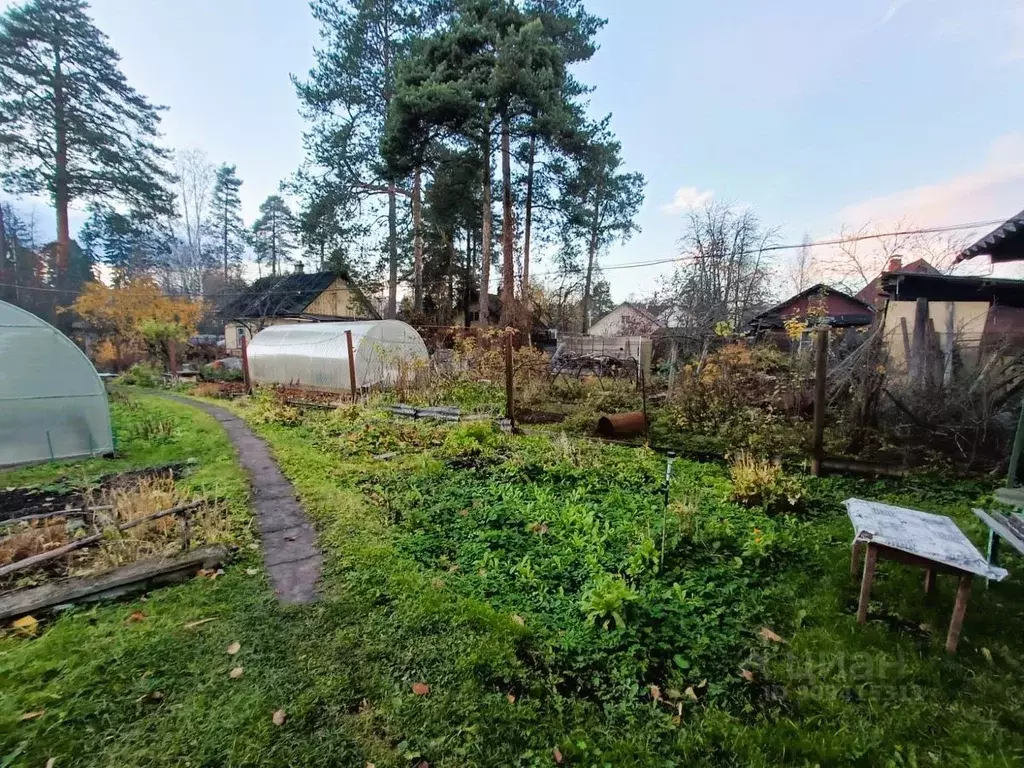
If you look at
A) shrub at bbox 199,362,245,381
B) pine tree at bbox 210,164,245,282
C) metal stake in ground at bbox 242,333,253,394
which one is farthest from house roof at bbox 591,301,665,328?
pine tree at bbox 210,164,245,282

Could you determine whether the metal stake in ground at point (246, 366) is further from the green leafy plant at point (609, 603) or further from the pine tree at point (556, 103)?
the green leafy plant at point (609, 603)

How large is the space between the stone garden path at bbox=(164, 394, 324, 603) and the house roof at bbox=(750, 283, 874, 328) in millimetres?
13497

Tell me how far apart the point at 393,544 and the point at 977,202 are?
14.1 metres

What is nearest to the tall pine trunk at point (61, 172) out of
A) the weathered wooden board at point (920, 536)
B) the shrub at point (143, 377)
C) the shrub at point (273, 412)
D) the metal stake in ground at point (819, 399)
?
the shrub at point (143, 377)

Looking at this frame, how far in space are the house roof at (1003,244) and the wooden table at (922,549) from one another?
3.11 m

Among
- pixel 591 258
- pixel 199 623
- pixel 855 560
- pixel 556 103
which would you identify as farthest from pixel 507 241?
pixel 199 623

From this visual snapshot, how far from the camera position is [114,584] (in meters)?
2.92

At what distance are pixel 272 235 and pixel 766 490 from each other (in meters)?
36.9

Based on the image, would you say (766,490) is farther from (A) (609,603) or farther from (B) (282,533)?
(B) (282,533)

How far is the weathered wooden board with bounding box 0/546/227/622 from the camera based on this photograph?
2.67 metres

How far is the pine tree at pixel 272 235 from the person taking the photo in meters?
32.3

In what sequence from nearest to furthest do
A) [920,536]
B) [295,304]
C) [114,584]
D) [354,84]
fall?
[920,536], [114,584], [354,84], [295,304]

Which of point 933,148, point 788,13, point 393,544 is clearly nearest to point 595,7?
point 788,13

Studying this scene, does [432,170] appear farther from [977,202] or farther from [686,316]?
[977,202]
